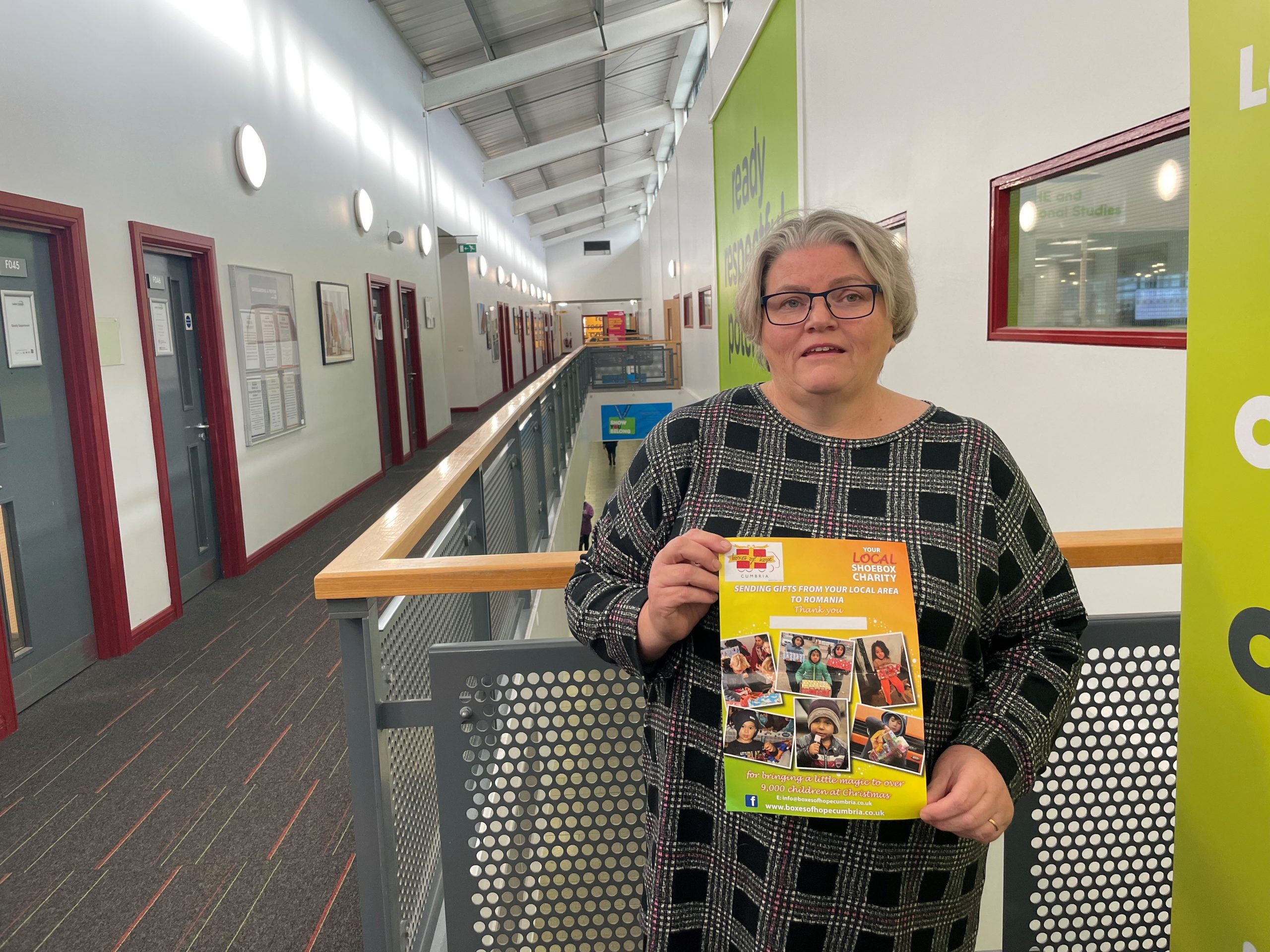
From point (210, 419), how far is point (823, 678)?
18.0ft

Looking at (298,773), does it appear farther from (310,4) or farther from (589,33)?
(589,33)

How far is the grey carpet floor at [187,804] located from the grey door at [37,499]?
204 mm

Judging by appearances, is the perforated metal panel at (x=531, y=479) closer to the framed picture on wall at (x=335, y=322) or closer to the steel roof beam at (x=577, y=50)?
the framed picture on wall at (x=335, y=322)

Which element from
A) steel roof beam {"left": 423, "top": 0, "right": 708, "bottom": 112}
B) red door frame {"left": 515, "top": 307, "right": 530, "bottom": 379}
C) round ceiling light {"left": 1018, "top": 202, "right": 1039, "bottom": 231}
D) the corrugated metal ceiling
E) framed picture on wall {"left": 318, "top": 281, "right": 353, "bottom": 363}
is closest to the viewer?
round ceiling light {"left": 1018, "top": 202, "right": 1039, "bottom": 231}

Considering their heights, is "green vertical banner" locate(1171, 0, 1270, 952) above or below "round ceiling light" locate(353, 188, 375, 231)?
below

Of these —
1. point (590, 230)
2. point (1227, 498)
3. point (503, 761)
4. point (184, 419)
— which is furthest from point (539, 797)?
point (590, 230)

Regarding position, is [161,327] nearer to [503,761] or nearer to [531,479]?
[531,479]

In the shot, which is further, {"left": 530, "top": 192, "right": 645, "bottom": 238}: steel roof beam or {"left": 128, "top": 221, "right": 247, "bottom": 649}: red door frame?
{"left": 530, "top": 192, "right": 645, "bottom": 238}: steel roof beam

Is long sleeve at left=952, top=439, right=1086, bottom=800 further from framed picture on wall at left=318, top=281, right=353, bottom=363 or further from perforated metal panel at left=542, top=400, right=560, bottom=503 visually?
framed picture on wall at left=318, top=281, right=353, bottom=363

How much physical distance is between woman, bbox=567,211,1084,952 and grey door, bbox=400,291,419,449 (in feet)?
32.6

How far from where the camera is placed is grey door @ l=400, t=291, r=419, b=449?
10.7 meters

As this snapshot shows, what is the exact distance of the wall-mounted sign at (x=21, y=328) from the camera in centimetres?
360

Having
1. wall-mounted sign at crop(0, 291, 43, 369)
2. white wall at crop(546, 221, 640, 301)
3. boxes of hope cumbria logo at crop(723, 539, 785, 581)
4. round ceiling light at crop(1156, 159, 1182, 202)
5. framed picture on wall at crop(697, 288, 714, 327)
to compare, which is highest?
white wall at crop(546, 221, 640, 301)

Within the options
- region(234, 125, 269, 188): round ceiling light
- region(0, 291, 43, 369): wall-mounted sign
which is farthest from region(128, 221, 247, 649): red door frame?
region(0, 291, 43, 369): wall-mounted sign
